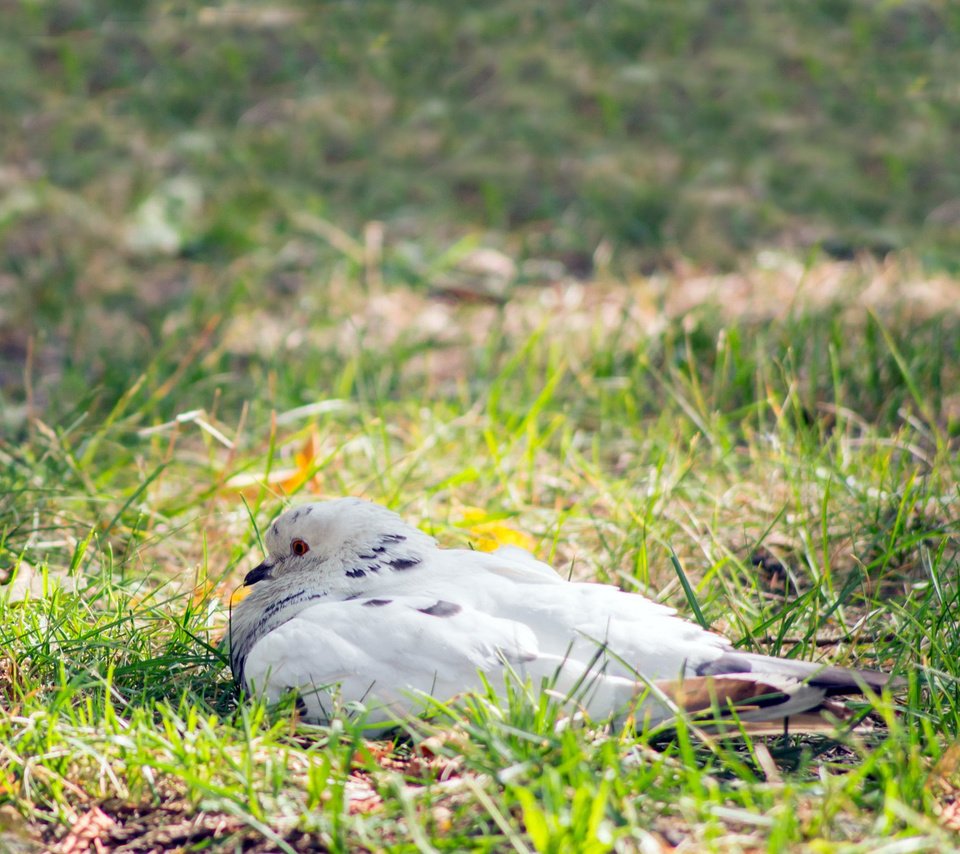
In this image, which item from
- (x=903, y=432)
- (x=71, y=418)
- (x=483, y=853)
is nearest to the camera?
(x=483, y=853)

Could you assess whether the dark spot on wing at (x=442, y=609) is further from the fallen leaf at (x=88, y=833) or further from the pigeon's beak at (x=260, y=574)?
the fallen leaf at (x=88, y=833)

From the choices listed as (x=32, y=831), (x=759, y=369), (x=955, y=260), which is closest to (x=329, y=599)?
(x=32, y=831)

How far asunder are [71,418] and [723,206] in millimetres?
4565

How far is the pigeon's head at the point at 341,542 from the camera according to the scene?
3.01m

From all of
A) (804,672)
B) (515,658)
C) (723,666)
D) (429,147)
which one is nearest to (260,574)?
(515,658)

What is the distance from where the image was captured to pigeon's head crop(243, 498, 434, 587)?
301cm

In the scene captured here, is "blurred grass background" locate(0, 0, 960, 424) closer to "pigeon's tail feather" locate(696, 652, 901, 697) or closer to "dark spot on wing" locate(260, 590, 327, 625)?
"dark spot on wing" locate(260, 590, 327, 625)

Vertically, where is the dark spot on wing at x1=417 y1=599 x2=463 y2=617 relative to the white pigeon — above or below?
above

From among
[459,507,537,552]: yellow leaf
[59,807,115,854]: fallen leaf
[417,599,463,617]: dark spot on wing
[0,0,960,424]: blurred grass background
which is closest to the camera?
[59,807,115,854]: fallen leaf

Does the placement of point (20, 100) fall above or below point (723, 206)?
above

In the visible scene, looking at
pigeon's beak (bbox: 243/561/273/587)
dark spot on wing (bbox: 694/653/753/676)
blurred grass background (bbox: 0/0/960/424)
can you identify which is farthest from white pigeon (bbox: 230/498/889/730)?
blurred grass background (bbox: 0/0/960/424)

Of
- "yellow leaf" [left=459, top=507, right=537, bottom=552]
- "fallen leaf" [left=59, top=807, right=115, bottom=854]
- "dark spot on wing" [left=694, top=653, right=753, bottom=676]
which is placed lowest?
"yellow leaf" [left=459, top=507, right=537, bottom=552]

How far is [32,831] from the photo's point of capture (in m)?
2.38

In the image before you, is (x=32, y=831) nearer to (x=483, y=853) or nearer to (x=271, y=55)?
(x=483, y=853)
